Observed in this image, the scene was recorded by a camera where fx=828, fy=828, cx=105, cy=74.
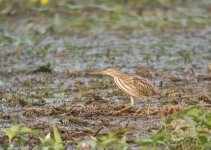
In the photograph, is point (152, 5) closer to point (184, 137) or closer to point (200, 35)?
point (200, 35)

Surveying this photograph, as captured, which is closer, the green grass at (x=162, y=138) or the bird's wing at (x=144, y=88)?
the green grass at (x=162, y=138)

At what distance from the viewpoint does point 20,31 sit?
1909 cm

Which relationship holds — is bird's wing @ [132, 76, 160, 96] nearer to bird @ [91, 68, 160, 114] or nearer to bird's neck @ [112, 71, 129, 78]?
bird @ [91, 68, 160, 114]

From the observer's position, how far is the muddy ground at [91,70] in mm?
10096

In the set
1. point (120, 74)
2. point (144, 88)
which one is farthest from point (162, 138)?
point (120, 74)

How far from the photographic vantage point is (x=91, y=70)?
14.3 m

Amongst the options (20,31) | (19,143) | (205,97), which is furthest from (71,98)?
(20,31)

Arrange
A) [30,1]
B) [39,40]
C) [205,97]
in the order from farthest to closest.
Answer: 1. [30,1]
2. [39,40]
3. [205,97]

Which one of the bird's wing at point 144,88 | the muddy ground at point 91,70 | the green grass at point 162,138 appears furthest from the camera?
the bird's wing at point 144,88

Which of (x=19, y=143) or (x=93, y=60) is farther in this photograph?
(x=93, y=60)

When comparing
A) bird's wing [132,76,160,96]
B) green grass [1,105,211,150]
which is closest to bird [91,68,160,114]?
bird's wing [132,76,160,96]

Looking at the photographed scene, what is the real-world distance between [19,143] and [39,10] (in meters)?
12.0

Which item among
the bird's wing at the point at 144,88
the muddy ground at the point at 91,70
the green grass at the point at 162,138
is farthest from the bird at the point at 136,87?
the green grass at the point at 162,138

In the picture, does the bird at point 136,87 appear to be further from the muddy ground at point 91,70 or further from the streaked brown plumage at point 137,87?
the muddy ground at point 91,70
